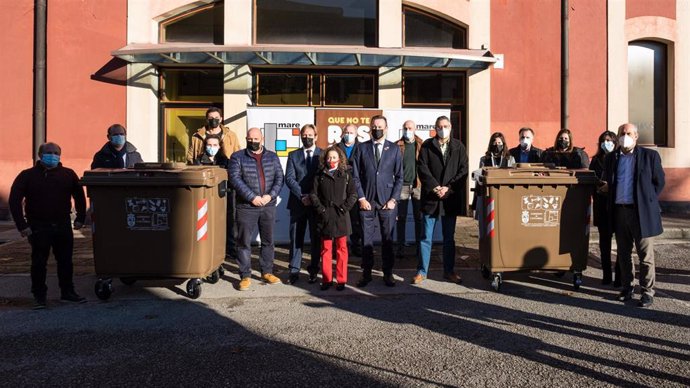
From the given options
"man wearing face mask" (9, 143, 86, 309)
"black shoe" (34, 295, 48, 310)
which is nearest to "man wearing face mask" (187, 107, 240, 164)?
"man wearing face mask" (9, 143, 86, 309)

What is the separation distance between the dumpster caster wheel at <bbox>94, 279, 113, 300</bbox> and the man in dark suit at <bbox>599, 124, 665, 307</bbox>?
5.26m

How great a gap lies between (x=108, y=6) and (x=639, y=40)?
11.5 m

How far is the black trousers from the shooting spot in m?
5.33

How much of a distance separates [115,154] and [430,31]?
25.1 feet

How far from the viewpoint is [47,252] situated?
543cm

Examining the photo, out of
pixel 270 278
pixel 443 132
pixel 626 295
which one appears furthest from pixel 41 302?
pixel 626 295

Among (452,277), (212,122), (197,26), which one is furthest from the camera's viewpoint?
(197,26)

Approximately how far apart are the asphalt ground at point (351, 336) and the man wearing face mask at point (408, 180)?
1.63m

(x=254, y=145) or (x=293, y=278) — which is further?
(x=293, y=278)

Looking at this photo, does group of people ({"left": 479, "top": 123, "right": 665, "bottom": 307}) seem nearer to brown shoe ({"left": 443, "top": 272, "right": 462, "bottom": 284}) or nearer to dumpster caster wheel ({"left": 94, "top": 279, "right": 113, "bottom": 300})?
brown shoe ({"left": 443, "top": 272, "right": 462, "bottom": 284})

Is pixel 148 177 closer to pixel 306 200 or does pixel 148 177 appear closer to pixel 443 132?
pixel 306 200

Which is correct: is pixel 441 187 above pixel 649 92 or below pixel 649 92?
below

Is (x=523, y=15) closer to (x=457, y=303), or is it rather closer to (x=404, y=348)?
(x=457, y=303)

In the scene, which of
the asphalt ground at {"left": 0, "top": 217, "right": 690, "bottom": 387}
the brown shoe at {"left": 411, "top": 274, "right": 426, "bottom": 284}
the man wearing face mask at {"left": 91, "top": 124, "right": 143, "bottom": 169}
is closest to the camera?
the asphalt ground at {"left": 0, "top": 217, "right": 690, "bottom": 387}
